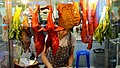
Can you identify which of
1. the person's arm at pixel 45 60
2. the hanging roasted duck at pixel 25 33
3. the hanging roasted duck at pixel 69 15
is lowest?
the person's arm at pixel 45 60

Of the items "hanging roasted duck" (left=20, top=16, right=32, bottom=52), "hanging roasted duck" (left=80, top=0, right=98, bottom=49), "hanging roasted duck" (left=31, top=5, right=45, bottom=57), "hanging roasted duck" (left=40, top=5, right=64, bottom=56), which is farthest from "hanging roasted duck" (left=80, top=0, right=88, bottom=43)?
"hanging roasted duck" (left=20, top=16, right=32, bottom=52)

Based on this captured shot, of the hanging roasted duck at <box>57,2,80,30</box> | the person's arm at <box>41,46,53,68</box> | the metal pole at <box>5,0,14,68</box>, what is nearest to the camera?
the hanging roasted duck at <box>57,2,80,30</box>

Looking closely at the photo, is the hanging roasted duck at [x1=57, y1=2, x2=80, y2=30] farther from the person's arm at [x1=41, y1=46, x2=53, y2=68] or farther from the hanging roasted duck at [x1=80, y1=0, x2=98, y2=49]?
the person's arm at [x1=41, y1=46, x2=53, y2=68]

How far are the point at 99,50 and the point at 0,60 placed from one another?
119cm

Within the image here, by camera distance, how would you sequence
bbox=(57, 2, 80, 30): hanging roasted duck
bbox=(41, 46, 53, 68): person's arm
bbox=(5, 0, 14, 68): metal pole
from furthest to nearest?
bbox=(5, 0, 14, 68): metal pole → bbox=(41, 46, 53, 68): person's arm → bbox=(57, 2, 80, 30): hanging roasted duck

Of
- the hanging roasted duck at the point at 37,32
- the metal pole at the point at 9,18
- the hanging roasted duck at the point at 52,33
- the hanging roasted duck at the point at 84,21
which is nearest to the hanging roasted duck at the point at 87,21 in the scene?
the hanging roasted duck at the point at 84,21

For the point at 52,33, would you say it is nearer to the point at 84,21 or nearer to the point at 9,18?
the point at 84,21

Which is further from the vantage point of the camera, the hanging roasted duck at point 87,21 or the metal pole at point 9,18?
the metal pole at point 9,18

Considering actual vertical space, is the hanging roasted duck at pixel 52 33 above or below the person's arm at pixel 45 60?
above

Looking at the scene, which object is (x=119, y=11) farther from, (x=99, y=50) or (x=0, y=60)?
(x=0, y=60)

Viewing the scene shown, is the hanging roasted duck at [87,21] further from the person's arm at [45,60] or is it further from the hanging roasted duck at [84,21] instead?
the person's arm at [45,60]

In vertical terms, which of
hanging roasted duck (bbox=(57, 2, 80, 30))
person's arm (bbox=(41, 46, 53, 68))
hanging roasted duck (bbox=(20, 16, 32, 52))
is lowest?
person's arm (bbox=(41, 46, 53, 68))

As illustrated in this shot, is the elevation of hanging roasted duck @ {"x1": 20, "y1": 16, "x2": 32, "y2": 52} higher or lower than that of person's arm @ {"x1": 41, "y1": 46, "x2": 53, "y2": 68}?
higher

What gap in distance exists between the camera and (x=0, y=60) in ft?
7.34
